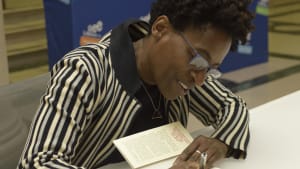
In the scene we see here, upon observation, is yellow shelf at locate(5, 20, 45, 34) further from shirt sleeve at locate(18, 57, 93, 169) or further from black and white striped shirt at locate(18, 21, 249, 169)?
shirt sleeve at locate(18, 57, 93, 169)

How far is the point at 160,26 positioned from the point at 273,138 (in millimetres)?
510

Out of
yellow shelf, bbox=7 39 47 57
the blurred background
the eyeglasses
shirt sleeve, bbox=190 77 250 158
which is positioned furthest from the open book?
yellow shelf, bbox=7 39 47 57

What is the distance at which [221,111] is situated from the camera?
1611mm

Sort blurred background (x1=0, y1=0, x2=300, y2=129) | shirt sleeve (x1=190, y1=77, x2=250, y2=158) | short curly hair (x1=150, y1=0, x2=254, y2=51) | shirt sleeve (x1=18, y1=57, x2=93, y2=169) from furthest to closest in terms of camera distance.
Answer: blurred background (x1=0, y1=0, x2=300, y2=129) < shirt sleeve (x1=190, y1=77, x2=250, y2=158) < short curly hair (x1=150, y1=0, x2=254, y2=51) < shirt sleeve (x1=18, y1=57, x2=93, y2=169)

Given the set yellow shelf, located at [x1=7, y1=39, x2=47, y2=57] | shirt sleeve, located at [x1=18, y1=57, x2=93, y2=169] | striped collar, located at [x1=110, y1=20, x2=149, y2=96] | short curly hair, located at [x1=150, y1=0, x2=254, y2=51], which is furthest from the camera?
yellow shelf, located at [x1=7, y1=39, x2=47, y2=57]

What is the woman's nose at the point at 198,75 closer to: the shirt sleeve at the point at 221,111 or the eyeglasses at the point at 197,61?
the eyeglasses at the point at 197,61

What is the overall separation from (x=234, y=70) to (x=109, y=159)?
334 cm

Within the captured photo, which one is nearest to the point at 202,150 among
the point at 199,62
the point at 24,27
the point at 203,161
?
the point at 203,161

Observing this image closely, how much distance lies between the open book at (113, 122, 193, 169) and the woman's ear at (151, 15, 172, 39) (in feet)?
0.86

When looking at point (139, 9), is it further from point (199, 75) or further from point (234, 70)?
point (199, 75)

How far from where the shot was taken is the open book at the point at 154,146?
1.33 meters

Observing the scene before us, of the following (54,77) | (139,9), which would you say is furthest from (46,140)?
(139,9)

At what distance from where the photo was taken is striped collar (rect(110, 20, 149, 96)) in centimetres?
137

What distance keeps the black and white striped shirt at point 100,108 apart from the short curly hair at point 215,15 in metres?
0.19
